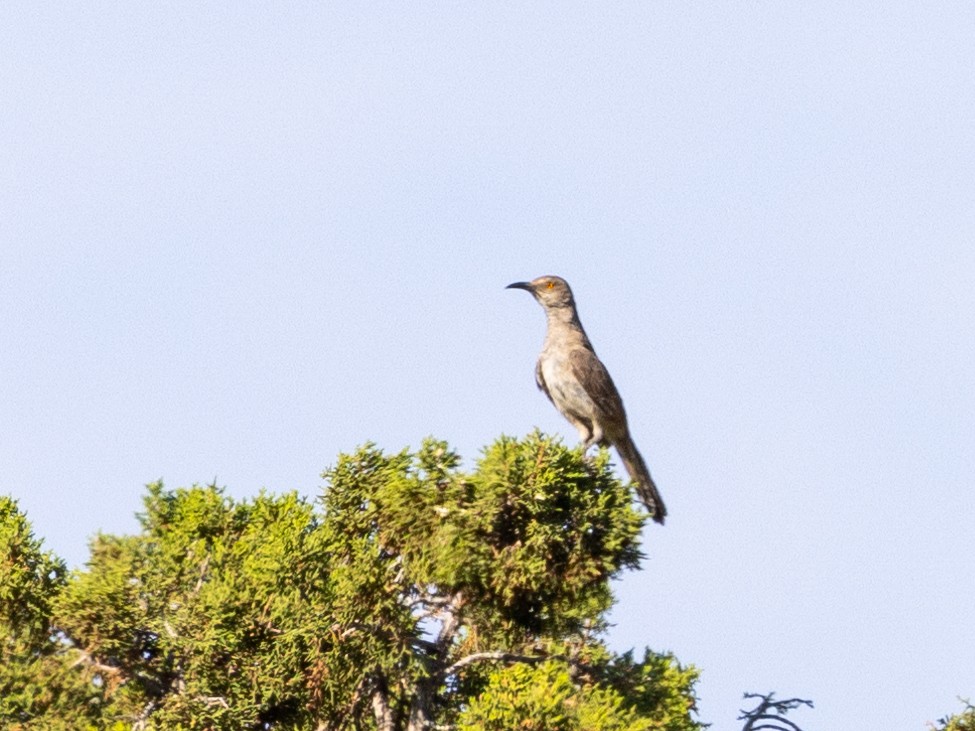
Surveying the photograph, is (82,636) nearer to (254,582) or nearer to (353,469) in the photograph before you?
(254,582)

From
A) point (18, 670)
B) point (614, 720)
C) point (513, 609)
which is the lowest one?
point (18, 670)

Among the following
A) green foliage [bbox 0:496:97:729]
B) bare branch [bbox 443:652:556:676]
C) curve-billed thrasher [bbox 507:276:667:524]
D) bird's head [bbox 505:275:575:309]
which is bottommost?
green foliage [bbox 0:496:97:729]

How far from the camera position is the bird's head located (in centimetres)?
1806

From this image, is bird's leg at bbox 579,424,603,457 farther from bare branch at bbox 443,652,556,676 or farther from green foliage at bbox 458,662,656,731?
green foliage at bbox 458,662,656,731

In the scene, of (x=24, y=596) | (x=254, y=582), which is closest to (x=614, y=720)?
(x=254, y=582)

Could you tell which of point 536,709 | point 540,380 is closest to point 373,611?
point 536,709

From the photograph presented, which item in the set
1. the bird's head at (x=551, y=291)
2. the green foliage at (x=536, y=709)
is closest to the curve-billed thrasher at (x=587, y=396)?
the bird's head at (x=551, y=291)

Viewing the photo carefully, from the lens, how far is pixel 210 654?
1121 centimetres

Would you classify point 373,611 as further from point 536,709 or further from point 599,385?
point 599,385

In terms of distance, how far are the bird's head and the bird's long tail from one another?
6.95ft

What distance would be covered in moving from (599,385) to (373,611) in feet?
19.8

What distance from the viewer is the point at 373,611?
1123 cm

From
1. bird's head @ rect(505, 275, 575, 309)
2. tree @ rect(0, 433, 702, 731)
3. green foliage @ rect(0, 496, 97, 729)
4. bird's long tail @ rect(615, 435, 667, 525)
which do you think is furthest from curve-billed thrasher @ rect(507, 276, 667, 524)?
green foliage @ rect(0, 496, 97, 729)

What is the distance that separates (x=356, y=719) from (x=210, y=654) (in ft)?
3.99
